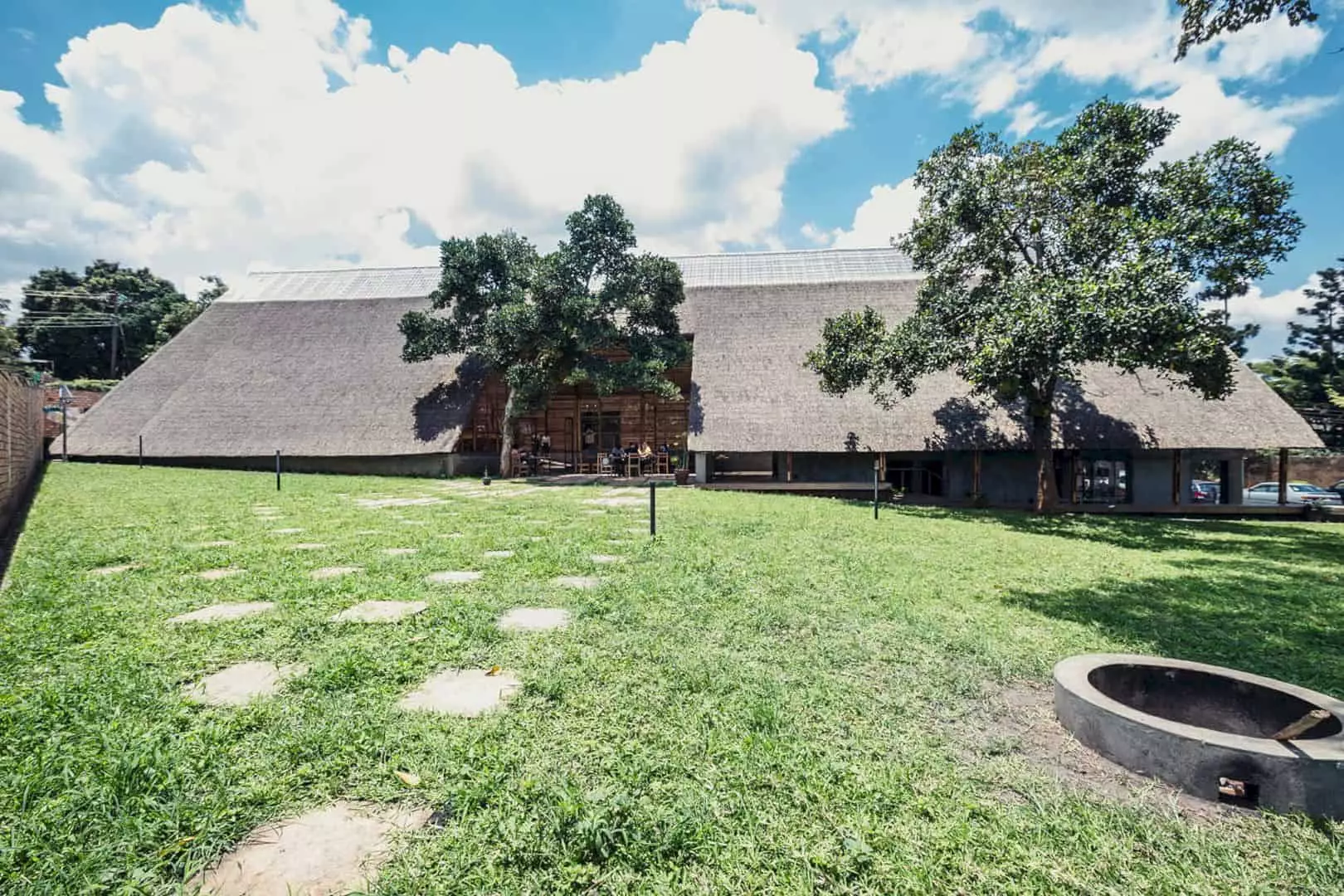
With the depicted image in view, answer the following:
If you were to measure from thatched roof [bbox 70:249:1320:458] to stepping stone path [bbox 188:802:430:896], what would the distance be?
13.3m

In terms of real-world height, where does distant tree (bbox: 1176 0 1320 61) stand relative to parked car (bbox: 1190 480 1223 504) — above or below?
above

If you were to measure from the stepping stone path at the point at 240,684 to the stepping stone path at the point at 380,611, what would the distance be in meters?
0.66

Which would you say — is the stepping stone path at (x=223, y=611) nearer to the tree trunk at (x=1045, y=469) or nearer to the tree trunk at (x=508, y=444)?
the tree trunk at (x=508, y=444)

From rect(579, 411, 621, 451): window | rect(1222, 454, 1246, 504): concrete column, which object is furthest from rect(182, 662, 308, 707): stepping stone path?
rect(1222, 454, 1246, 504): concrete column

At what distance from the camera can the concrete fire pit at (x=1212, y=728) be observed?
1.90m

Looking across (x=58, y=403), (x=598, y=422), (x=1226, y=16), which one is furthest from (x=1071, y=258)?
(x=58, y=403)

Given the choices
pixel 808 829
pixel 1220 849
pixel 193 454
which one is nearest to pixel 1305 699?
pixel 1220 849

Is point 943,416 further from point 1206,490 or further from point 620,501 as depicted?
point 1206,490

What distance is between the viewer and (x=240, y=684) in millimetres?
2629

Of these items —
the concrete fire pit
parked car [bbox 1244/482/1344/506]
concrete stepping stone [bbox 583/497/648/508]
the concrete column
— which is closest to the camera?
the concrete fire pit

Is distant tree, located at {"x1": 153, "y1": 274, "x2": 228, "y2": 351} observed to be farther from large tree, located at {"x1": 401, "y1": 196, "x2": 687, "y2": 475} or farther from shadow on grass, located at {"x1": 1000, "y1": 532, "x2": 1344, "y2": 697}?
shadow on grass, located at {"x1": 1000, "y1": 532, "x2": 1344, "y2": 697}

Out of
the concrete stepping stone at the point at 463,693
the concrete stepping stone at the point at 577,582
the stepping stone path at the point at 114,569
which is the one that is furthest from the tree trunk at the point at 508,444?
the concrete stepping stone at the point at 463,693

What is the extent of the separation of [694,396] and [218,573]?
1274 cm

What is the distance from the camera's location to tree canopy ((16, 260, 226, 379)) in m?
38.7
